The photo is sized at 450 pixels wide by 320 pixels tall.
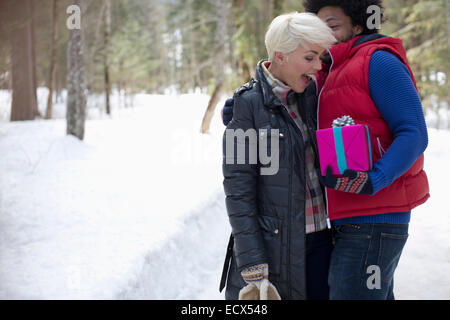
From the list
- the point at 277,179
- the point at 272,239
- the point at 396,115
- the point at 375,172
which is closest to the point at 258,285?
the point at 272,239

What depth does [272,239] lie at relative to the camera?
212 centimetres

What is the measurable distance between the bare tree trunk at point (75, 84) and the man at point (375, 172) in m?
9.11

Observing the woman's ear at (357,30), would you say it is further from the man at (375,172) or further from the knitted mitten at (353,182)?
the knitted mitten at (353,182)

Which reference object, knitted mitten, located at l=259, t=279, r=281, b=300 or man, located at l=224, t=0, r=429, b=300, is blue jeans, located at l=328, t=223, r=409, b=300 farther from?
knitted mitten, located at l=259, t=279, r=281, b=300

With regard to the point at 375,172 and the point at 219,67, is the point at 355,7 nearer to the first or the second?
the point at 375,172

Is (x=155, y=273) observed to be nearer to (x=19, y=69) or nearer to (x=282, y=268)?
(x=282, y=268)

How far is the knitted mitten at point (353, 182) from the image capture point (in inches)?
73.5

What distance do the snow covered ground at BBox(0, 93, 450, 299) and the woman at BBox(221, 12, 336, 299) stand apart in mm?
2784

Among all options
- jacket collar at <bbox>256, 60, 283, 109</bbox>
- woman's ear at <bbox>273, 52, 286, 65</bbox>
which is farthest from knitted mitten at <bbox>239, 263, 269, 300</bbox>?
woman's ear at <bbox>273, 52, 286, 65</bbox>

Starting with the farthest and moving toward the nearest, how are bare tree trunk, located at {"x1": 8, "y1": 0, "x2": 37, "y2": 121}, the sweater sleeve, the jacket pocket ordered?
bare tree trunk, located at {"x1": 8, "y1": 0, "x2": 37, "y2": 121} < the jacket pocket < the sweater sleeve

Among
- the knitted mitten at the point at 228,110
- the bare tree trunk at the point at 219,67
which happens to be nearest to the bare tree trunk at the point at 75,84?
the bare tree trunk at the point at 219,67

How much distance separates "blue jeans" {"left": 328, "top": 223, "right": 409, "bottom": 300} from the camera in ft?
6.59

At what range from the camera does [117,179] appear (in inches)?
313

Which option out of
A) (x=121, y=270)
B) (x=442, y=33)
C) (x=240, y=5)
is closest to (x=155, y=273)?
(x=121, y=270)
